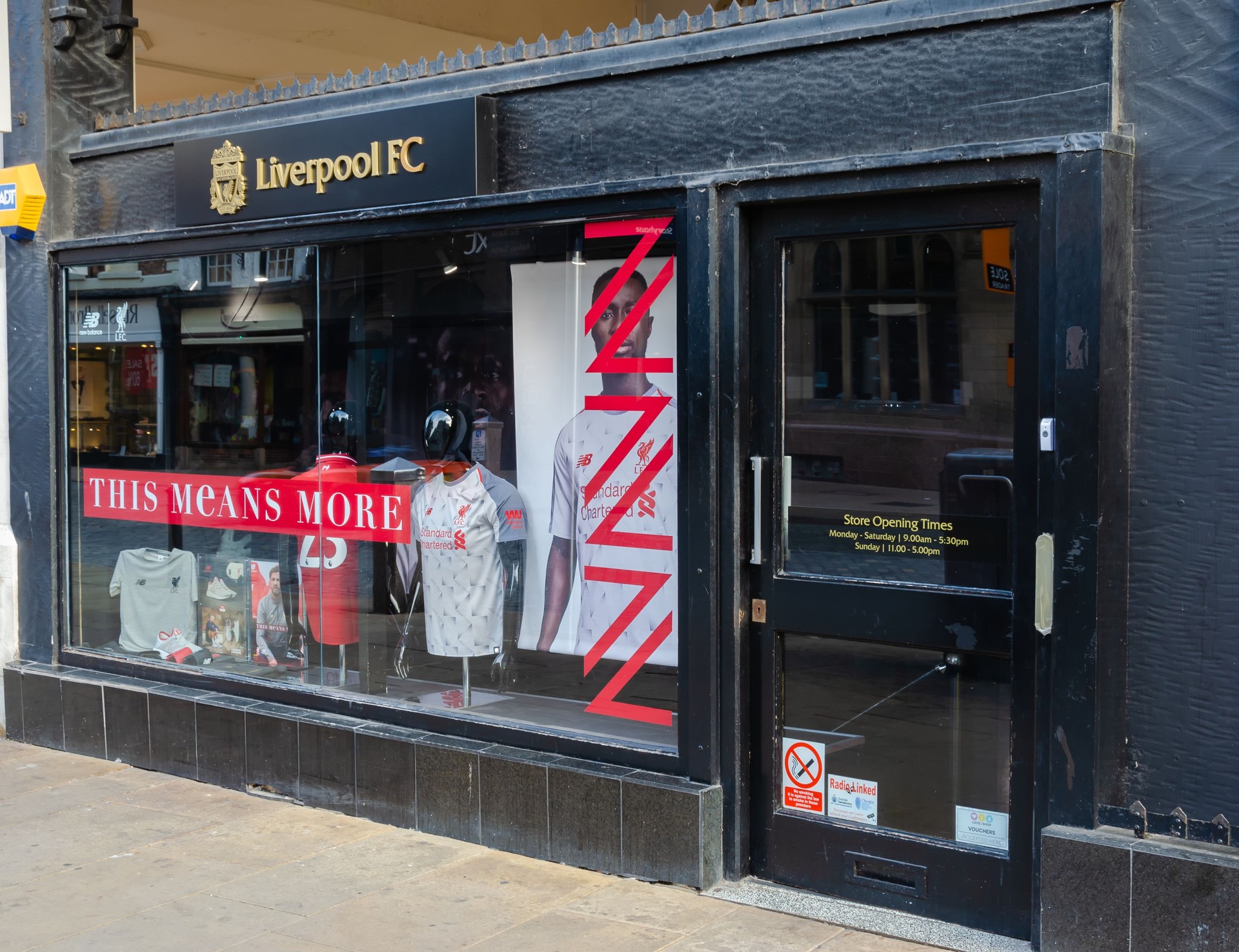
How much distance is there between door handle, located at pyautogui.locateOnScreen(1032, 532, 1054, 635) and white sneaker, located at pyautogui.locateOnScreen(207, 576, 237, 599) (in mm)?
4007

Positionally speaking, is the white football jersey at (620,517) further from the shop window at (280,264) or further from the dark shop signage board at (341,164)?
the shop window at (280,264)

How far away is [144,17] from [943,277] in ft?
26.8

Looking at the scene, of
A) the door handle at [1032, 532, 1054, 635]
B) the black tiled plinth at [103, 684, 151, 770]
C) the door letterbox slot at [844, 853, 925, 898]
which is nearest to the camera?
the door handle at [1032, 532, 1054, 635]

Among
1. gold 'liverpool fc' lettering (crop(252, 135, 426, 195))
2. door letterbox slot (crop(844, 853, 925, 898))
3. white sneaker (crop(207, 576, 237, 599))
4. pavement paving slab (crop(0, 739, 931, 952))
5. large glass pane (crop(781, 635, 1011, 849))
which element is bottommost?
pavement paving slab (crop(0, 739, 931, 952))

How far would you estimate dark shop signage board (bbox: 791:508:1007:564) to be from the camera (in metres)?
4.15

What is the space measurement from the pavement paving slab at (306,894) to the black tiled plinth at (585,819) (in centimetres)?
6

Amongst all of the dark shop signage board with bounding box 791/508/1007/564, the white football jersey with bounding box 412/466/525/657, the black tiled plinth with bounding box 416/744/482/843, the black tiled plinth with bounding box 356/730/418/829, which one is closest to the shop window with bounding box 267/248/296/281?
the white football jersey with bounding box 412/466/525/657

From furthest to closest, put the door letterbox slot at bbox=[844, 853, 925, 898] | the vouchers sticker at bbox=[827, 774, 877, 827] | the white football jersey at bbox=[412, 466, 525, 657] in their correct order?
the white football jersey at bbox=[412, 466, 525, 657] < the vouchers sticker at bbox=[827, 774, 877, 827] < the door letterbox slot at bbox=[844, 853, 925, 898]

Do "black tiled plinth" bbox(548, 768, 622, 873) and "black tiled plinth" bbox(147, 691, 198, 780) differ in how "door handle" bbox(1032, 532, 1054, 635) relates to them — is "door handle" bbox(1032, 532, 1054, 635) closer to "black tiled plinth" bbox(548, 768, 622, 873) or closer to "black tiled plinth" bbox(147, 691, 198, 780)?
"black tiled plinth" bbox(548, 768, 622, 873)

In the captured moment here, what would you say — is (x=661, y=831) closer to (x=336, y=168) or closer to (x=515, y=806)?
(x=515, y=806)

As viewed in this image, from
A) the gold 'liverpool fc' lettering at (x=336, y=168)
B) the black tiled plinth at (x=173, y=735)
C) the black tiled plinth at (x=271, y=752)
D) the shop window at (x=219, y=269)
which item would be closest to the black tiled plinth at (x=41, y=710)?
the black tiled plinth at (x=173, y=735)

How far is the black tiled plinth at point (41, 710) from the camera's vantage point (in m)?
6.71

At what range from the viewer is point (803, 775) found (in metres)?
4.59

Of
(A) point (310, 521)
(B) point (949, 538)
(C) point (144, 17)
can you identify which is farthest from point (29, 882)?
(C) point (144, 17)
